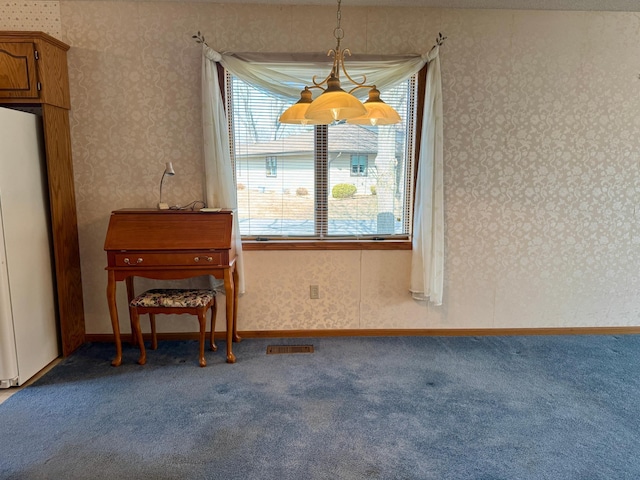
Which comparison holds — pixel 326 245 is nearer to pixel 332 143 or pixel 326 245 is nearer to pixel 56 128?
pixel 332 143

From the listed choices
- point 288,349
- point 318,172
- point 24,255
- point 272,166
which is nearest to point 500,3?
point 318,172

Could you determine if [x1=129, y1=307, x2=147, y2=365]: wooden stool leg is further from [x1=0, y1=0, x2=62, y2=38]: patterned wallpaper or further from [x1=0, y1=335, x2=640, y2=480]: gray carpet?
[x1=0, y1=0, x2=62, y2=38]: patterned wallpaper

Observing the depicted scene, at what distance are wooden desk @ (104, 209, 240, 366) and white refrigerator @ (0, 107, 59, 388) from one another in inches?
17.3

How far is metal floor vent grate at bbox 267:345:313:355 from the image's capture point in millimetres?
2871

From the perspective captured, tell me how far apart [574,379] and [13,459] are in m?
3.03

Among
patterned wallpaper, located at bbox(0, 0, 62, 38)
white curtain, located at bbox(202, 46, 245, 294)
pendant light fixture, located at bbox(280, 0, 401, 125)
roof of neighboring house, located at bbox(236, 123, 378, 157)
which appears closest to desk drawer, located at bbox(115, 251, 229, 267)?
white curtain, located at bbox(202, 46, 245, 294)

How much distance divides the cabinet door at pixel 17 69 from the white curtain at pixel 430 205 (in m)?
2.53

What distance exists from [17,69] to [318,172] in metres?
1.97

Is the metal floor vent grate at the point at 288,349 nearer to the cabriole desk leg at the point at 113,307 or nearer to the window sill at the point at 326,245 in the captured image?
the window sill at the point at 326,245

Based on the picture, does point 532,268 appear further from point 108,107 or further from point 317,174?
point 108,107

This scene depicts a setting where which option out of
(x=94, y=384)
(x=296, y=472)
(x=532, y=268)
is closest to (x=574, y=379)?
(x=532, y=268)

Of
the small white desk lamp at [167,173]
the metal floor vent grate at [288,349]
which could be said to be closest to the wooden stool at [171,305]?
the metal floor vent grate at [288,349]

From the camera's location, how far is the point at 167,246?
250 centimetres

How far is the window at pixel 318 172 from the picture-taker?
2.97 m
